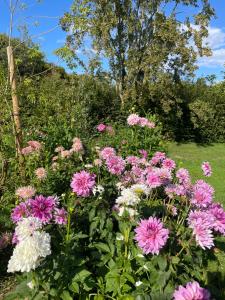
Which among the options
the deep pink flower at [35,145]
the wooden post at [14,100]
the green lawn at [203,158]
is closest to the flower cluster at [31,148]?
the deep pink flower at [35,145]

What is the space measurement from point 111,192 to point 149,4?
1039cm

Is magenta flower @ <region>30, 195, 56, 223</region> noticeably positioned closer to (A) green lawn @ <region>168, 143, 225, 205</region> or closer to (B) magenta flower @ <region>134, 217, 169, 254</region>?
(B) magenta flower @ <region>134, 217, 169, 254</region>

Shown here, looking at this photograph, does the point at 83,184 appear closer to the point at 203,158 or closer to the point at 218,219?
the point at 218,219

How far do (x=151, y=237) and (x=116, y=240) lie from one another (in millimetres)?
556

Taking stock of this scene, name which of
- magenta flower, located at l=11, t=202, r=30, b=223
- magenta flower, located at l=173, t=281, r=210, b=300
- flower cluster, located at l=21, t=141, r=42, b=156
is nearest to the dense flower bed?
magenta flower, located at l=11, t=202, r=30, b=223

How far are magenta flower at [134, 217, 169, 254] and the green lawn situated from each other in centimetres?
479

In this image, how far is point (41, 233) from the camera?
6.55 feet

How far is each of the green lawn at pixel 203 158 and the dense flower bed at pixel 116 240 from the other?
13.5ft

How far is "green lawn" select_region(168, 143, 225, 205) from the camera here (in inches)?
320

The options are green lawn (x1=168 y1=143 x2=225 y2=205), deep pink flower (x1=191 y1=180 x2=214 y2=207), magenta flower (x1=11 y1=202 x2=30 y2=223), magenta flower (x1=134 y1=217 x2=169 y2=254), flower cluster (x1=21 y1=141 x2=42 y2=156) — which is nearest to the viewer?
magenta flower (x1=134 y1=217 x2=169 y2=254)

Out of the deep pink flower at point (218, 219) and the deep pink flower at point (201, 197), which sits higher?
the deep pink flower at point (201, 197)

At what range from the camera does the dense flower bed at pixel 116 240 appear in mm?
2105

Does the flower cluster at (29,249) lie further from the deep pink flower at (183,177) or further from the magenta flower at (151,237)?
the deep pink flower at (183,177)

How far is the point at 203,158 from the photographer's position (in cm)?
1120
